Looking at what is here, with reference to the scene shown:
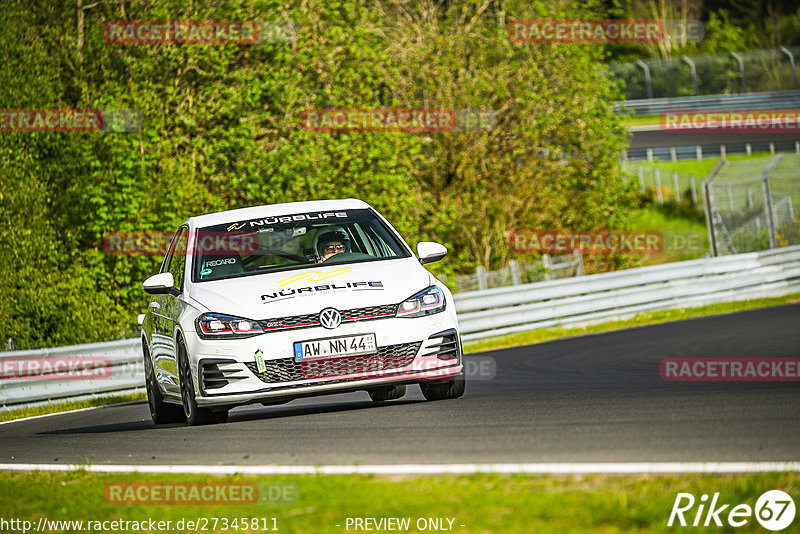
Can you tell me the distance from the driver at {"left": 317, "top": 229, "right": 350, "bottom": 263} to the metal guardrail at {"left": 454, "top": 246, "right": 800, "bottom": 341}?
35.9ft

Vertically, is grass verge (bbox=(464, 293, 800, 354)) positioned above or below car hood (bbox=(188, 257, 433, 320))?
below

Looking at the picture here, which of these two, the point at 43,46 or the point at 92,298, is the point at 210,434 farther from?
the point at 43,46

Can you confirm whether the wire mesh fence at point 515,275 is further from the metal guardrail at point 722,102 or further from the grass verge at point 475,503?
the metal guardrail at point 722,102

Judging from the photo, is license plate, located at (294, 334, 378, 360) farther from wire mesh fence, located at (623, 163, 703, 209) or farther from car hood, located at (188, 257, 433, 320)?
Result: wire mesh fence, located at (623, 163, 703, 209)

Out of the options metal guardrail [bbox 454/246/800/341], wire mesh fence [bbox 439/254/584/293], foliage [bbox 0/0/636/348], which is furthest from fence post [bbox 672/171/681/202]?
wire mesh fence [bbox 439/254/584/293]

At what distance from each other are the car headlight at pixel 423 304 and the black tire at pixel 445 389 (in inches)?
27.9

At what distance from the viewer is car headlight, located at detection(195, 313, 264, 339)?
28.7ft

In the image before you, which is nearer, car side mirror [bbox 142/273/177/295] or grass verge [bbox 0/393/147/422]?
car side mirror [bbox 142/273/177/295]

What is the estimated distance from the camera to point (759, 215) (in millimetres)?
26328

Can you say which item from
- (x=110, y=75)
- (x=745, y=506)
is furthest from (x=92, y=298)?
(x=745, y=506)

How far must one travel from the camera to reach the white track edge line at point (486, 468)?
18.0 ft

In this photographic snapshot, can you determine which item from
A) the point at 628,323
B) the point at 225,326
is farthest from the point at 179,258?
the point at 628,323

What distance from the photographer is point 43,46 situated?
23594 millimetres

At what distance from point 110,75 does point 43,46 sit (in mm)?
1406
